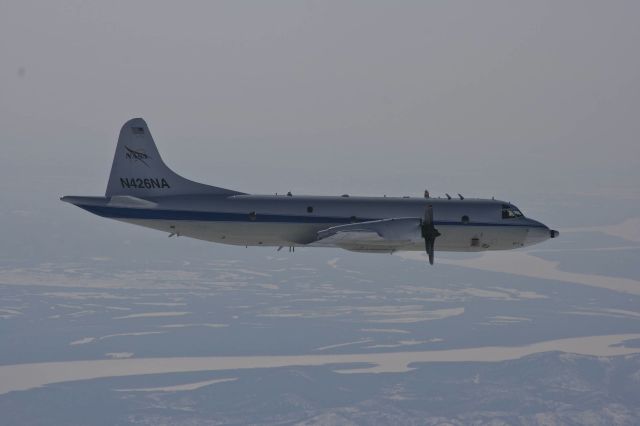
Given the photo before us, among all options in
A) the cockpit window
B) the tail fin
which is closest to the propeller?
the cockpit window

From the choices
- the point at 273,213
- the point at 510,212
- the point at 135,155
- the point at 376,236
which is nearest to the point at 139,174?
the point at 135,155

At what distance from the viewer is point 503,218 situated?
59312 millimetres

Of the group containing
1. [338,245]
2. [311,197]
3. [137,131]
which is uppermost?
[137,131]

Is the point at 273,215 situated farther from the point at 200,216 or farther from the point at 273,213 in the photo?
the point at 200,216

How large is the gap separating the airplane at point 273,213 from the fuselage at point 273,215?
74 mm

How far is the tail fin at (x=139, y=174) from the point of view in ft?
194

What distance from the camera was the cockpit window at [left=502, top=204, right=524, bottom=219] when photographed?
59.5 metres

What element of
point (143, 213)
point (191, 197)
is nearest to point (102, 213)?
point (143, 213)

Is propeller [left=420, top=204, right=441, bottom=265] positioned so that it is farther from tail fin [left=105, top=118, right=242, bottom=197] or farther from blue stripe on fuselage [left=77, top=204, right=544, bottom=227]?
tail fin [left=105, top=118, right=242, bottom=197]

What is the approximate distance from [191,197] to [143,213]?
12.5ft

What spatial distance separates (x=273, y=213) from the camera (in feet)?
187

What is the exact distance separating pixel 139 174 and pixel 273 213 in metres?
11.3

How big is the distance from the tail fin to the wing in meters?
9.69

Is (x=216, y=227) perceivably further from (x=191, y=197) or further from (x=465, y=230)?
(x=465, y=230)
